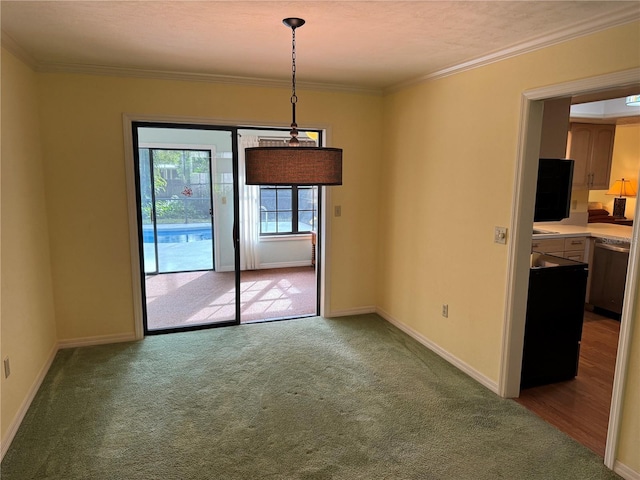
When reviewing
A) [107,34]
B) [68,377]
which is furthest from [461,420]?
[107,34]

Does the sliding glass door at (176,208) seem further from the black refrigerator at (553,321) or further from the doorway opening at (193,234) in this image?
the black refrigerator at (553,321)

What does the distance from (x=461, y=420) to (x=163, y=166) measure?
342 cm

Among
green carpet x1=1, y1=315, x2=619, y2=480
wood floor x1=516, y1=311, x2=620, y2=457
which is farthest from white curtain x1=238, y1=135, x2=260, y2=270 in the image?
wood floor x1=516, y1=311, x2=620, y2=457

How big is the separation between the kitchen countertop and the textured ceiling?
248 centimetres

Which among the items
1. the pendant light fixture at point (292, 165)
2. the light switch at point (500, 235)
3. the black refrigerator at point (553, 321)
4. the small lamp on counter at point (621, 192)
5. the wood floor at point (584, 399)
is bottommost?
the wood floor at point (584, 399)

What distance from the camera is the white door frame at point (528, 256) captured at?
7.19 ft

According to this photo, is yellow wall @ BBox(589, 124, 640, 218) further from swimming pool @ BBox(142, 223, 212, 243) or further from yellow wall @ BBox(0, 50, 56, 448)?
yellow wall @ BBox(0, 50, 56, 448)

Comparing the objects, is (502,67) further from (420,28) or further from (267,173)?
(267,173)

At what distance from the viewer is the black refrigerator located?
3.13 meters

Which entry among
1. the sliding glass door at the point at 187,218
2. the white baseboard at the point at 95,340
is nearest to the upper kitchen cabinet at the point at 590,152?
the sliding glass door at the point at 187,218

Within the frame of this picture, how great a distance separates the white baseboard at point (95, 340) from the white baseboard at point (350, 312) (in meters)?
2.03

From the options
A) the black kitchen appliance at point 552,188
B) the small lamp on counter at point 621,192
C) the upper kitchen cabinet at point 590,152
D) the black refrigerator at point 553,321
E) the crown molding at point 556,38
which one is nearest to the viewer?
the crown molding at point 556,38

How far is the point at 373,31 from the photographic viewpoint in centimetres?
254

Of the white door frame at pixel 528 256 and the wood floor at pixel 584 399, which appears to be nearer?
the white door frame at pixel 528 256
